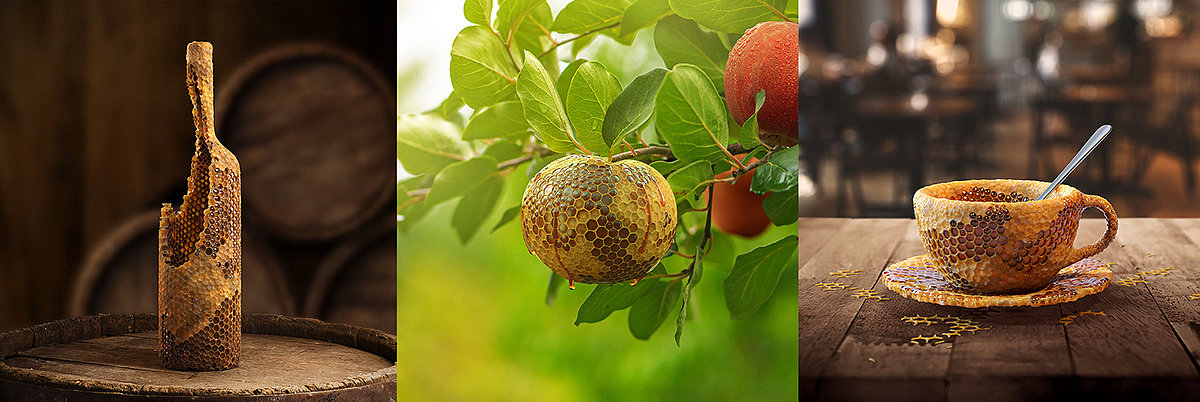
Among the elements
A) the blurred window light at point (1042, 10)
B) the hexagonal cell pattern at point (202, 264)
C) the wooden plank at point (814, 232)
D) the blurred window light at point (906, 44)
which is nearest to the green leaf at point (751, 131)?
the wooden plank at point (814, 232)

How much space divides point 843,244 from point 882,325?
0.79 feet

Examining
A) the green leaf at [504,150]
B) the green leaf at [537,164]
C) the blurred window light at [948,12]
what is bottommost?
the green leaf at [537,164]

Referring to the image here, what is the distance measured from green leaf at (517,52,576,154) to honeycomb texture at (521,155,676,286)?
19mm

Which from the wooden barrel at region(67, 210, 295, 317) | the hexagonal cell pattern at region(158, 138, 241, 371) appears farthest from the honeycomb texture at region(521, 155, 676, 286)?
the wooden barrel at region(67, 210, 295, 317)

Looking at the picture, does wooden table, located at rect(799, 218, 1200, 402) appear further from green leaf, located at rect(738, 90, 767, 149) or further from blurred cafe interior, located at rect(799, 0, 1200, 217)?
blurred cafe interior, located at rect(799, 0, 1200, 217)

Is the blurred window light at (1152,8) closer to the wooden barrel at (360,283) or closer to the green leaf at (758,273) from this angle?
the wooden barrel at (360,283)

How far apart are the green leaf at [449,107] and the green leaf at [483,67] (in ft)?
0.07

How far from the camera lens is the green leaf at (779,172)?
48cm

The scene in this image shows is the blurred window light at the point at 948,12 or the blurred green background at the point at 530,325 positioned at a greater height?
the blurred window light at the point at 948,12

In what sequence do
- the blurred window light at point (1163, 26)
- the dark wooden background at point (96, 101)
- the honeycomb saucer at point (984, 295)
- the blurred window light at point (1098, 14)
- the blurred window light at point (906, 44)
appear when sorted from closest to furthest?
the honeycomb saucer at point (984, 295) < the dark wooden background at point (96, 101) < the blurred window light at point (1163, 26) < the blurred window light at point (1098, 14) < the blurred window light at point (906, 44)

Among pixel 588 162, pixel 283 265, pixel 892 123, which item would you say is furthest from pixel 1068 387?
pixel 892 123

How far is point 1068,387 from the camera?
419 millimetres

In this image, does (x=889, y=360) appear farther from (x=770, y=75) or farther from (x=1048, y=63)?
(x=1048, y=63)

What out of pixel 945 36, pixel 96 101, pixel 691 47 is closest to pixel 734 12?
pixel 691 47
